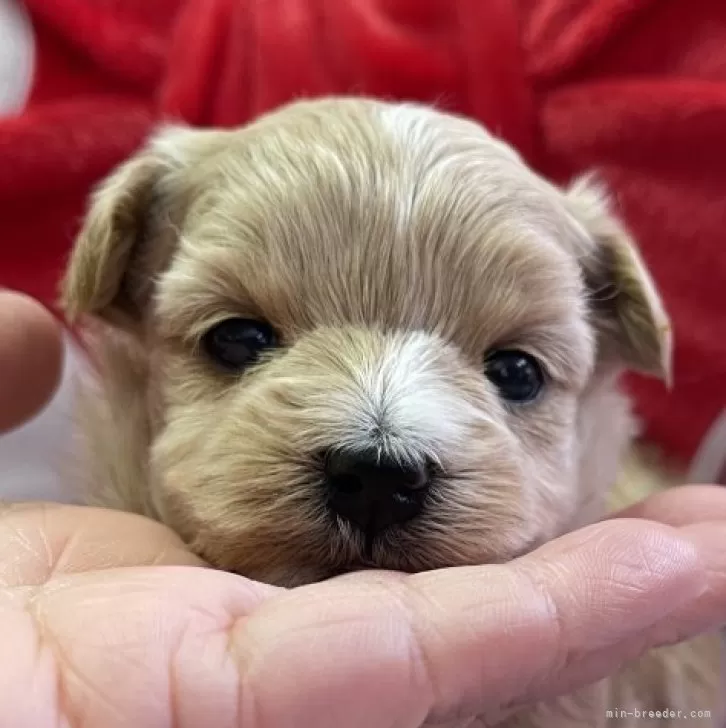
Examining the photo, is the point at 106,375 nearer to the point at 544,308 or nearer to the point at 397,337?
the point at 397,337

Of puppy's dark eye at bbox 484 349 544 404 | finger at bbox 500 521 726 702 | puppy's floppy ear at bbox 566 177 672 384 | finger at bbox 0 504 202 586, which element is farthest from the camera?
puppy's floppy ear at bbox 566 177 672 384

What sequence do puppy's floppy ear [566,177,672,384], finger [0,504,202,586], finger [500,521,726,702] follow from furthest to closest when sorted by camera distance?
1. puppy's floppy ear [566,177,672,384]
2. finger [0,504,202,586]
3. finger [500,521,726,702]

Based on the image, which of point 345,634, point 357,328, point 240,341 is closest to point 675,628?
point 345,634

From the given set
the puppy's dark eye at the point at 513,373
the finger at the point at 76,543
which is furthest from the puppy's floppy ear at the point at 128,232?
the puppy's dark eye at the point at 513,373

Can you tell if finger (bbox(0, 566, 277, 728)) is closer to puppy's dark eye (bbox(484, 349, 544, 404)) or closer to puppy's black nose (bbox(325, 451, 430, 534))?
puppy's black nose (bbox(325, 451, 430, 534))

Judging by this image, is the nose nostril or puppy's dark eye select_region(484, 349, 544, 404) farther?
puppy's dark eye select_region(484, 349, 544, 404)

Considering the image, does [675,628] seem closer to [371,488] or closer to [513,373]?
[371,488]

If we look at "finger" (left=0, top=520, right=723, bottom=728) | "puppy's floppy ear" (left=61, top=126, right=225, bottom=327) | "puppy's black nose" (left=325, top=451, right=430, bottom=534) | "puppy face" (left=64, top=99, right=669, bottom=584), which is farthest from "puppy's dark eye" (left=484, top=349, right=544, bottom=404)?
"puppy's floppy ear" (left=61, top=126, right=225, bottom=327)

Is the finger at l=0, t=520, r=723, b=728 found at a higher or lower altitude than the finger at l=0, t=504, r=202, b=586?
higher
